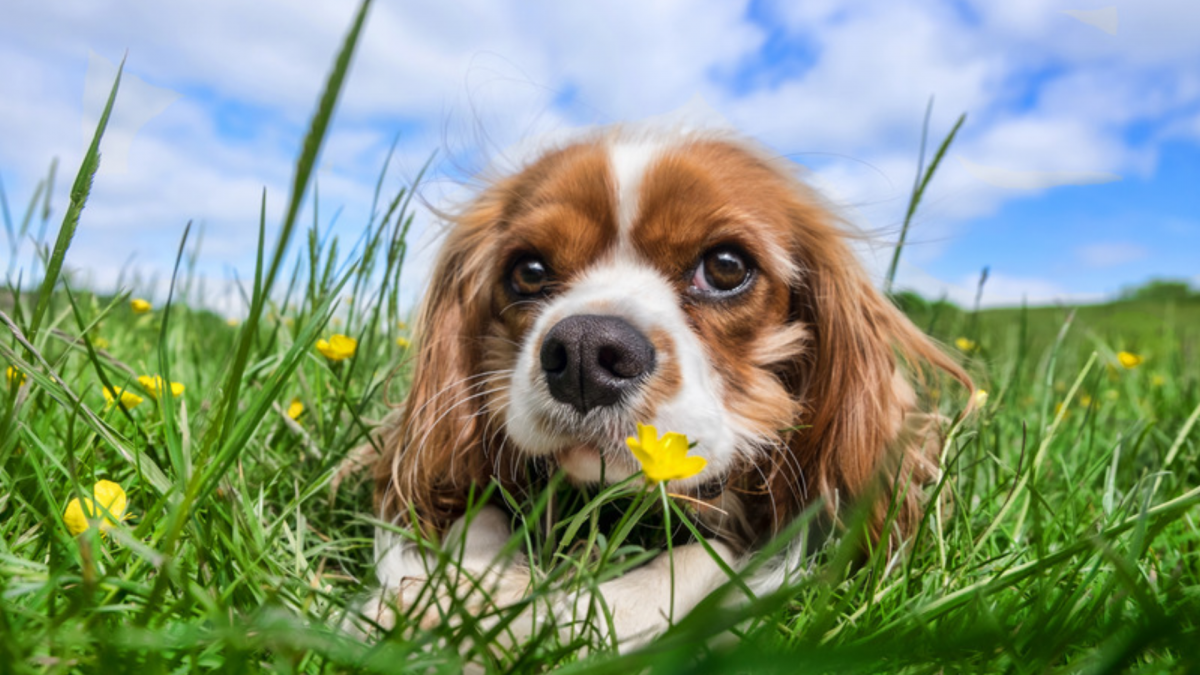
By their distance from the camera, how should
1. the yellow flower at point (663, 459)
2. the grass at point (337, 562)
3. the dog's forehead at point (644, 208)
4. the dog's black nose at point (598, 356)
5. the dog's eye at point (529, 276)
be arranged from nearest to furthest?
the grass at point (337, 562)
the yellow flower at point (663, 459)
the dog's black nose at point (598, 356)
the dog's forehead at point (644, 208)
the dog's eye at point (529, 276)

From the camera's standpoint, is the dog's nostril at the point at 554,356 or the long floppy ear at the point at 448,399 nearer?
the dog's nostril at the point at 554,356

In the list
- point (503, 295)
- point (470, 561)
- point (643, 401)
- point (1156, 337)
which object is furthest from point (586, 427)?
point (1156, 337)

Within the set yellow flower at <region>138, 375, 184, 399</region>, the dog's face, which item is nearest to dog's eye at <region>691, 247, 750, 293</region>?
the dog's face

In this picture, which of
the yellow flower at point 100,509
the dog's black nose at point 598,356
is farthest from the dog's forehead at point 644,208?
the yellow flower at point 100,509

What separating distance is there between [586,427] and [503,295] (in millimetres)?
509

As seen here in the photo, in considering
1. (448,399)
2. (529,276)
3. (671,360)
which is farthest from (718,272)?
(448,399)

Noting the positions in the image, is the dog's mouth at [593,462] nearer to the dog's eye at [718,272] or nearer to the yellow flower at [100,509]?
the dog's eye at [718,272]

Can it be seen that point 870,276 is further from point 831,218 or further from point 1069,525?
point 1069,525

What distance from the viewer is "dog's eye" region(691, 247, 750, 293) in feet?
5.40

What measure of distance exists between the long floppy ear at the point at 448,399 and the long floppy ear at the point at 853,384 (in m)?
0.74

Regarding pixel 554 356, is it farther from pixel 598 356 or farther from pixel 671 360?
pixel 671 360

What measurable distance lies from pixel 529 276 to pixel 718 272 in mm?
421

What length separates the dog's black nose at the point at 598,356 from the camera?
137cm

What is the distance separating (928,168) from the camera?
1743 mm
